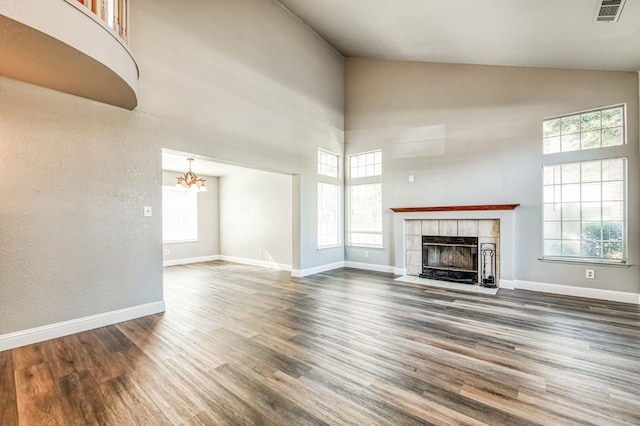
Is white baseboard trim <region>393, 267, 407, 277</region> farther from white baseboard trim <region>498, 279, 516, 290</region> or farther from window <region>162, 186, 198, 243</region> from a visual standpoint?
window <region>162, 186, 198, 243</region>

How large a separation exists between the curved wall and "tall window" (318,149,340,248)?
13.2 feet

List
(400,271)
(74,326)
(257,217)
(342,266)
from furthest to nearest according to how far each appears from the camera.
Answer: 1. (257,217)
2. (342,266)
3. (400,271)
4. (74,326)

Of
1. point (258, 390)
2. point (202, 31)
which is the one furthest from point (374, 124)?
point (258, 390)

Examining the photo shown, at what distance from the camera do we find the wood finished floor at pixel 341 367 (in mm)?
1793

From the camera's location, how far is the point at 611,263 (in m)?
4.09

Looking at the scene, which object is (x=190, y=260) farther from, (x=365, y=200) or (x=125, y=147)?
(x=365, y=200)

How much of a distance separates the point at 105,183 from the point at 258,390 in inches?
117

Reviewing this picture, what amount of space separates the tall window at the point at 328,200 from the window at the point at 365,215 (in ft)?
1.23

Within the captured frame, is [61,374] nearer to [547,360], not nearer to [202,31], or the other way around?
[547,360]

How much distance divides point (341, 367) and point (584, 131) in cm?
511

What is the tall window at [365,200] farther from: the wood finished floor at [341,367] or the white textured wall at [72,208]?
the white textured wall at [72,208]

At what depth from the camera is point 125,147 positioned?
3441 millimetres

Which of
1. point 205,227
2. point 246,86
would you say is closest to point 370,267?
point 246,86

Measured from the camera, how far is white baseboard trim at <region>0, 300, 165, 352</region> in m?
2.74
